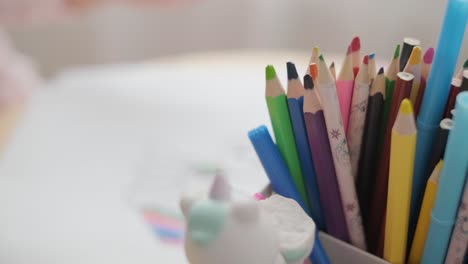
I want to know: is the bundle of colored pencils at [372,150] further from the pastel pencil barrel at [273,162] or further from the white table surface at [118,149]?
the white table surface at [118,149]

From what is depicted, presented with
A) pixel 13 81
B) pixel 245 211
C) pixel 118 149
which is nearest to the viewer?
pixel 245 211

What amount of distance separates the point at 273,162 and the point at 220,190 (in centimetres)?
8

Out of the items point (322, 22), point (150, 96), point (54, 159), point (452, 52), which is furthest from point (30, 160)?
point (452, 52)

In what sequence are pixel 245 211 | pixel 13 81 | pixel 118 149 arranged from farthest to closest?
pixel 13 81 < pixel 118 149 < pixel 245 211

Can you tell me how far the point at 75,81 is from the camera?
767 mm

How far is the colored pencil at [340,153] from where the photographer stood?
30 centimetres

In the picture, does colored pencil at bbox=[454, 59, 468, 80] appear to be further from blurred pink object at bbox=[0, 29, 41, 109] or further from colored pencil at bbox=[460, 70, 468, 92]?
blurred pink object at bbox=[0, 29, 41, 109]

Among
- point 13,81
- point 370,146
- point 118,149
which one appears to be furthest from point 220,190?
point 13,81

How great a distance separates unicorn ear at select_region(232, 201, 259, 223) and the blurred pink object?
55 cm

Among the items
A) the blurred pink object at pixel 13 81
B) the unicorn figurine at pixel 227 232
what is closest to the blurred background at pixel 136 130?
the blurred pink object at pixel 13 81

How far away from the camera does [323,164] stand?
326 millimetres

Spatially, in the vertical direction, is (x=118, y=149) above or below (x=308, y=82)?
below

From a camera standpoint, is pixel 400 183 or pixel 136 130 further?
pixel 136 130

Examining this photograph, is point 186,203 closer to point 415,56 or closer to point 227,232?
point 227,232
